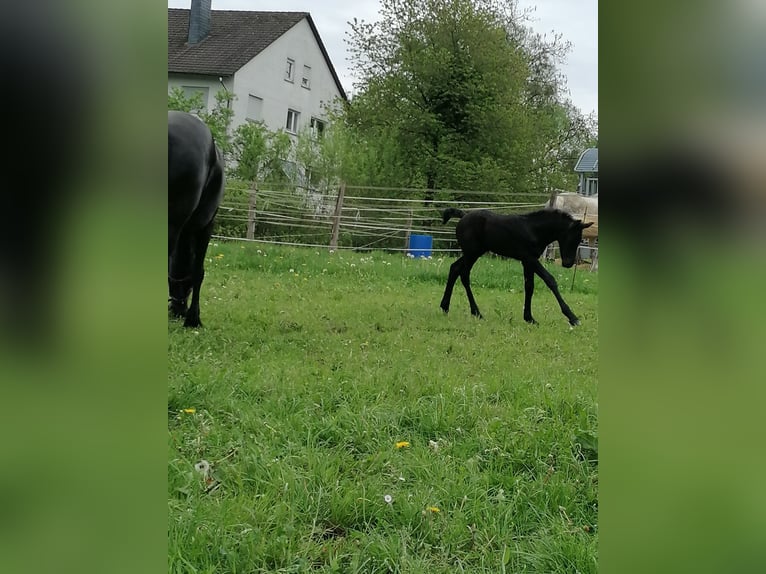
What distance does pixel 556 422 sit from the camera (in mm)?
2592

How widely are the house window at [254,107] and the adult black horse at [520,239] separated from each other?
14830 mm

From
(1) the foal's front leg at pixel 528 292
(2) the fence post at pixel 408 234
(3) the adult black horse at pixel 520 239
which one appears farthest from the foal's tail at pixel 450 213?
(2) the fence post at pixel 408 234

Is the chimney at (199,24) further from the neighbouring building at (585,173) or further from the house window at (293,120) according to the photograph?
the neighbouring building at (585,173)

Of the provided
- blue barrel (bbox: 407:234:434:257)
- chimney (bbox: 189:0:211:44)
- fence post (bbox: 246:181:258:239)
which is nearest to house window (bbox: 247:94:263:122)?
chimney (bbox: 189:0:211:44)

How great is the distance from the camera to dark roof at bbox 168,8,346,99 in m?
18.2

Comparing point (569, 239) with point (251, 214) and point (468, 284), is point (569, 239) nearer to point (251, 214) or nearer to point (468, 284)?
point (468, 284)

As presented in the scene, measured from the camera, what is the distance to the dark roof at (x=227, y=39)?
18.2 m

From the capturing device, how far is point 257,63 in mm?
19781
